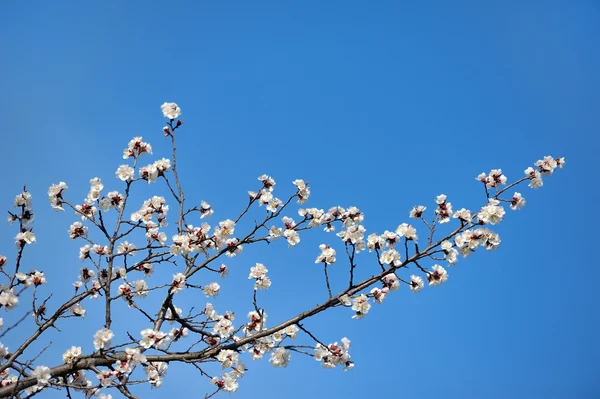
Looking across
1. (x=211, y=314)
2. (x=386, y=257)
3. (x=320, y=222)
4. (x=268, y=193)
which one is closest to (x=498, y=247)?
(x=386, y=257)

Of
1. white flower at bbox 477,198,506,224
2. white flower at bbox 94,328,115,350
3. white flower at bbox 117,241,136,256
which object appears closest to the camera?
white flower at bbox 94,328,115,350

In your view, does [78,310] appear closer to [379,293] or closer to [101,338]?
[101,338]

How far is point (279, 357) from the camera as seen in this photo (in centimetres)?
525

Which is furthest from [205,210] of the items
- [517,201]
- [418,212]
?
[517,201]

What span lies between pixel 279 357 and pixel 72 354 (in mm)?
2018

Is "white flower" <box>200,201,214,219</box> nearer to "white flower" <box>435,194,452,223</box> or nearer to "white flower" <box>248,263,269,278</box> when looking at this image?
"white flower" <box>248,263,269,278</box>

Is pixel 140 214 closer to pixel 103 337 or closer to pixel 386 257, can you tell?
pixel 103 337

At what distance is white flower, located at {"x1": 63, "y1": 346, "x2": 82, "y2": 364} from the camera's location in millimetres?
4654

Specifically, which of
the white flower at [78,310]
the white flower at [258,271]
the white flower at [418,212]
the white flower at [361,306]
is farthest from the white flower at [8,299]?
the white flower at [418,212]

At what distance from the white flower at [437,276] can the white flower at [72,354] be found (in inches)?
135

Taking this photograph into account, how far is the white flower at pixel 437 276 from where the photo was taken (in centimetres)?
488

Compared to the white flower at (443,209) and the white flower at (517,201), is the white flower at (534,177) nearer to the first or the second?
the white flower at (517,201)

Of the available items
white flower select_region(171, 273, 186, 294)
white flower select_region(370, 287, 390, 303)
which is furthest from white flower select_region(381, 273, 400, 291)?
white flower select_region(171, 273, 186, 294)

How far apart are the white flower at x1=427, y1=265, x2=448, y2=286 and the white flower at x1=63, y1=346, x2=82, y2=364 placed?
3437 millimetres
